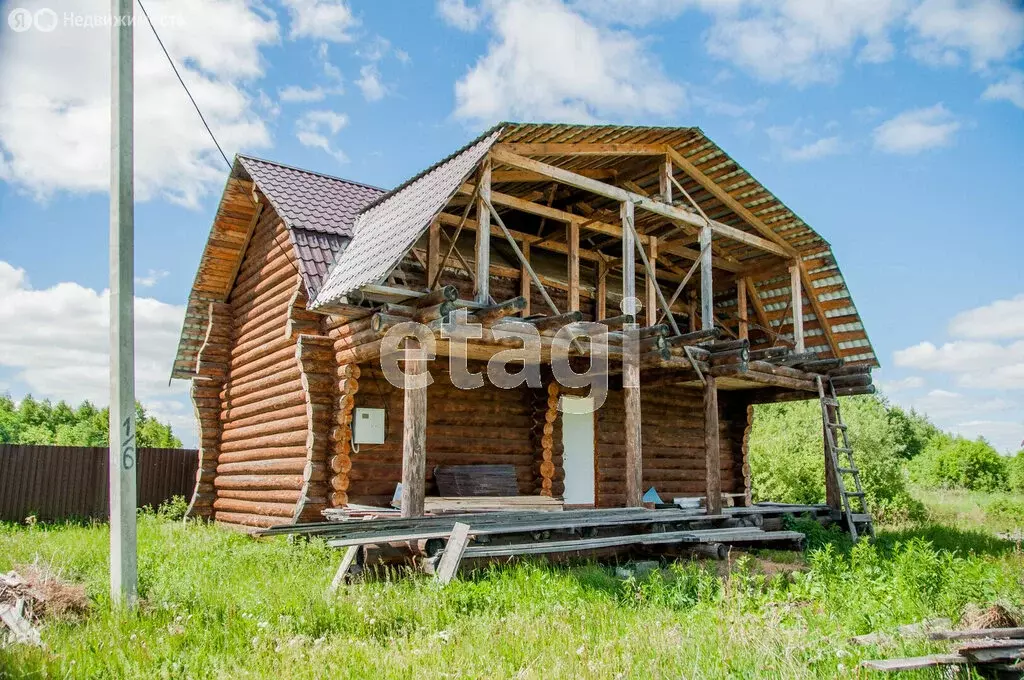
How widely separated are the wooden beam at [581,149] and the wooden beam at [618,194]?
99mm

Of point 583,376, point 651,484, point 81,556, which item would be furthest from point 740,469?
point 81,556

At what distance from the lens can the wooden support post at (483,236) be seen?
1016 cm

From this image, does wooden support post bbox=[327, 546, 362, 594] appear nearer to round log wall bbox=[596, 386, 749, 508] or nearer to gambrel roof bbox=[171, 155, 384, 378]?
gambrel roof bbox=[171, 155, 384, 378]

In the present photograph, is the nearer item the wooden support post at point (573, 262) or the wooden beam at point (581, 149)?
the wooden beam at point (581, 149)

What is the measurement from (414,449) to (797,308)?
8.88 metres

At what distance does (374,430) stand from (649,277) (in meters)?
5.03

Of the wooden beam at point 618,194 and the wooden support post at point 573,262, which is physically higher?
the wooden beam at point 618,194

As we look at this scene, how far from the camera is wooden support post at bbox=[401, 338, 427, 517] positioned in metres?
9.90

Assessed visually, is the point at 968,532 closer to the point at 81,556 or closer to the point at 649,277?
the point at 649,277

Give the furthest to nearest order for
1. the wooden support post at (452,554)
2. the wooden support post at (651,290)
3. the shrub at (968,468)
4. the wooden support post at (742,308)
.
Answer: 1. the shrub at (968,468)
2. the wooden support post at (742,308)
3. the wooden support post at (651,290)
4. the wooden support post at (452,554)

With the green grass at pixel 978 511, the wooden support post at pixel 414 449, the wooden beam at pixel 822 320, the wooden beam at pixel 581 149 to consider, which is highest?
the wooden beam at pixel 581 149

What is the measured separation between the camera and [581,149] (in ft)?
38.8

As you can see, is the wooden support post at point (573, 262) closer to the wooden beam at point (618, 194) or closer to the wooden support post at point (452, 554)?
the wooden beam at point (618, 194)

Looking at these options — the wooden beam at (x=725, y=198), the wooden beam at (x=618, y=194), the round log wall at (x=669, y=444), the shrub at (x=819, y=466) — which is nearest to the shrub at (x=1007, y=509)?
the shrub at (x=819, y=466)
